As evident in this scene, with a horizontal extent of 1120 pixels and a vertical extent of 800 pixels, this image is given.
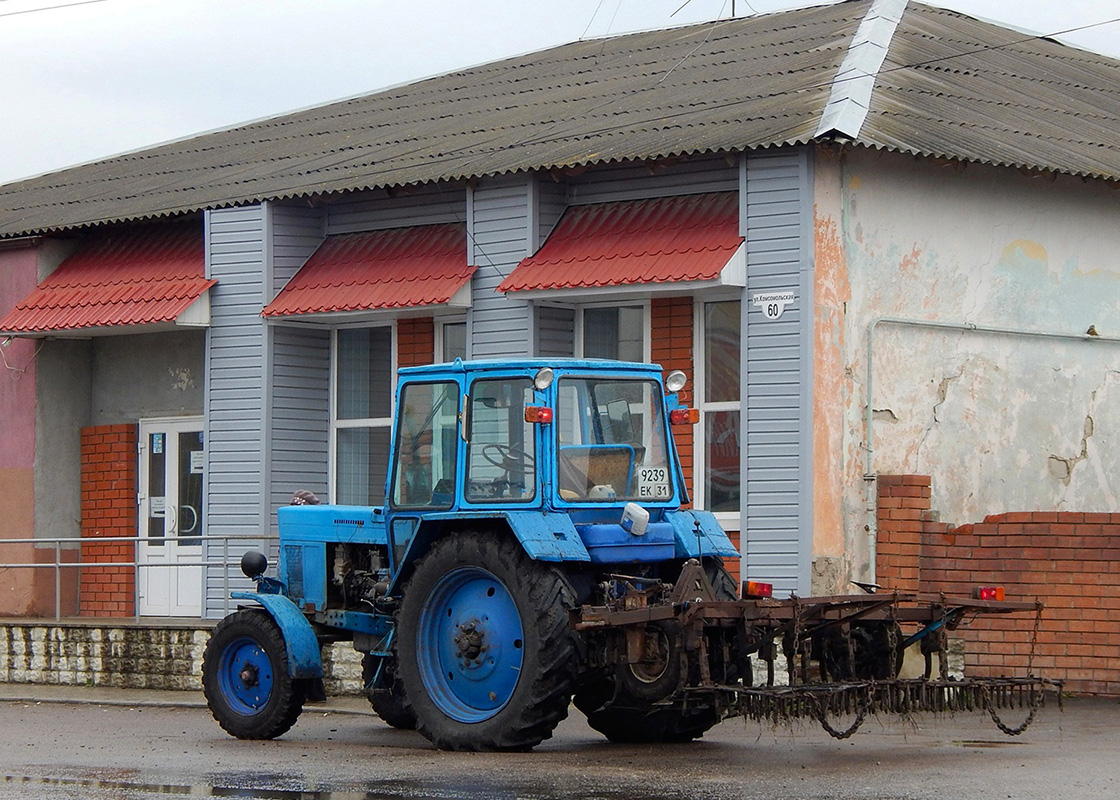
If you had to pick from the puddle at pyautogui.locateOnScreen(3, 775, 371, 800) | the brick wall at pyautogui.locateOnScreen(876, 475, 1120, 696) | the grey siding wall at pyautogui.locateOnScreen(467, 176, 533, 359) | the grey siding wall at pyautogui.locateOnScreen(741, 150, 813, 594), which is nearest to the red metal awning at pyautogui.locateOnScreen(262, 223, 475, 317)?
the grey siding wall at pyautogui.locateOnScreen(467, 176, 533, 359)

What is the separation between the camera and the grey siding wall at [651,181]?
16438mm

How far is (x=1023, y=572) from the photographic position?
15484 millimetres

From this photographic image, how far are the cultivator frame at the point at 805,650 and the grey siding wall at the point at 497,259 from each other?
589cm

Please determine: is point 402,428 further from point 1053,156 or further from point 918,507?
point 1053,156

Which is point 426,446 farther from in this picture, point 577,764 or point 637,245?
point 637,245

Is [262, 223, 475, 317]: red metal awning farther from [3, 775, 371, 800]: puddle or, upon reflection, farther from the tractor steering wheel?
[3, 775, 371, 800]: puddle

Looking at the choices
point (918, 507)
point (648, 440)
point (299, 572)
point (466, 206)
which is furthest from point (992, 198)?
point (299, 572)

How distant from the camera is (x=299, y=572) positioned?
13539 millimetres

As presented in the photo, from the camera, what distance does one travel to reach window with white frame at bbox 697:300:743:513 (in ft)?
54.3

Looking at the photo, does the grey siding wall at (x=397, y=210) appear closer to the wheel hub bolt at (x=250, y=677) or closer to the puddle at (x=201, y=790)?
the wheel hub bolt at (x=250, y=677)

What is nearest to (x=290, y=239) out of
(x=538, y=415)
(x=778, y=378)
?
(x=778, y=378)

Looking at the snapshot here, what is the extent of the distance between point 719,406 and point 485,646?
220 inches

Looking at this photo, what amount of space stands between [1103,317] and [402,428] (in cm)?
825

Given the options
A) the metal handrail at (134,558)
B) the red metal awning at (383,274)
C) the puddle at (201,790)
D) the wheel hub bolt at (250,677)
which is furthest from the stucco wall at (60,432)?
the puddle at (201,790)
